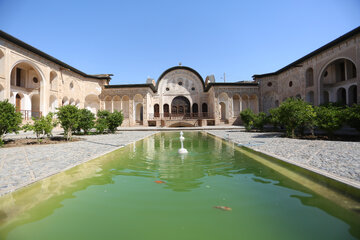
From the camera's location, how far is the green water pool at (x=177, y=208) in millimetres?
1704

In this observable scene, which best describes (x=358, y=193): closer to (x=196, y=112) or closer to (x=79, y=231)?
(x=79, y=231)

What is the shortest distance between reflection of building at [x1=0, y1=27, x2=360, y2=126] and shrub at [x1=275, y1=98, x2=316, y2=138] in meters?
7.63

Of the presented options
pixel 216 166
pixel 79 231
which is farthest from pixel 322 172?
pixel 79 231

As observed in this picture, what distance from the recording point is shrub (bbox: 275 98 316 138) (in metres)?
9.03

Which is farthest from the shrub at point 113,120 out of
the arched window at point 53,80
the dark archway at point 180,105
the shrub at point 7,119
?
the dark archway at point 180,105

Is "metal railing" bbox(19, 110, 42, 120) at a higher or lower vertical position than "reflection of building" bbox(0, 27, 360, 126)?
lower

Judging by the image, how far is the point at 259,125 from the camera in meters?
14.0

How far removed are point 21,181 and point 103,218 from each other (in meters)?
1.89

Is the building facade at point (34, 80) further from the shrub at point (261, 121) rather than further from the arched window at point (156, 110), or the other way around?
the shrub at point (261, 121)

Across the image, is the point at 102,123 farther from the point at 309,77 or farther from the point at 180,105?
the point at 309,77

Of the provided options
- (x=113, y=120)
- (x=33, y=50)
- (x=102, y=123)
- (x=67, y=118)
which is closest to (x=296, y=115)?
(x=67, y=118)

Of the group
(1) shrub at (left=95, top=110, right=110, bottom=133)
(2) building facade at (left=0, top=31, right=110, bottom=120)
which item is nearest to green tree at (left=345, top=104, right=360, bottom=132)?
(1) shrub at (left=95, top=110, right=110, bottom=133)

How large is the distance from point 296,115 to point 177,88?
19.9 m

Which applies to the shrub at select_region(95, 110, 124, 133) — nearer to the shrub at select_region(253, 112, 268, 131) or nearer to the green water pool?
the green water pool
